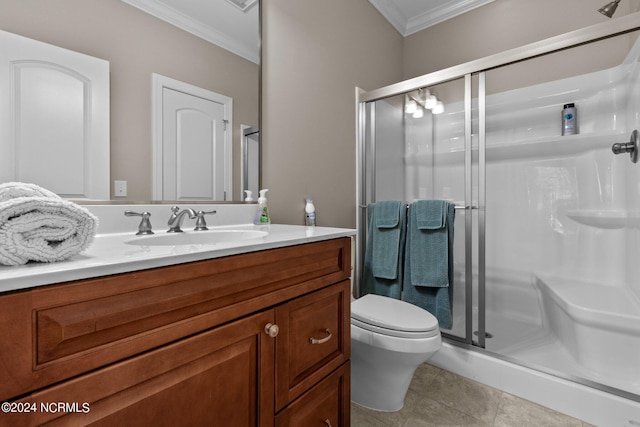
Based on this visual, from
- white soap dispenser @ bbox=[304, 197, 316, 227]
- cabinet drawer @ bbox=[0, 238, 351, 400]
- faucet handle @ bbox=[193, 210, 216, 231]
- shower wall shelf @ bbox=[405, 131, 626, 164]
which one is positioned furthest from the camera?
shower wall shelf @ bbox=[405, 131, 626, 164]

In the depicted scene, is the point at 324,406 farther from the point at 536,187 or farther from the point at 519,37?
the point at 519,37

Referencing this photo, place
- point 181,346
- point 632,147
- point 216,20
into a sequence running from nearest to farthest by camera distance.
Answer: point 181,346
point 216,20
point 632,147

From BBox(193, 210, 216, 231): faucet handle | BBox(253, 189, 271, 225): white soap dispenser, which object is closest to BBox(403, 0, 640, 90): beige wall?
BBox(253, 189, 271, 225): white soap dispenser

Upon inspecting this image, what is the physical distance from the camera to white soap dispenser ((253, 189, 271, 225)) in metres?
1.38

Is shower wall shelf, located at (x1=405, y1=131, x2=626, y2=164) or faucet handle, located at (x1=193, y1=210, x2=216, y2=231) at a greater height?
shower wall shelf, located at (x1=405, y1=131, x2=626, y2=164)

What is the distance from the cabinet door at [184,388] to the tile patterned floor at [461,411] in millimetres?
816

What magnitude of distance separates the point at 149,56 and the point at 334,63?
1143mm

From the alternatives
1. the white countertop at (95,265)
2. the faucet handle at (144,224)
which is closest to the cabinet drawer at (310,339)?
the white countertop at (95,265)

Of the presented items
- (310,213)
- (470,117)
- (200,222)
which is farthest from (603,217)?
(200,222)

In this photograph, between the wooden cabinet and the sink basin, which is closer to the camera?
the wooden cabinet

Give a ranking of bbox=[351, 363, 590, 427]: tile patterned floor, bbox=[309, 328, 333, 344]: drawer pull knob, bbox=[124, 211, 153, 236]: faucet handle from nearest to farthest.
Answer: bbox=[309, 328, 333, 344]: drawer pull knob < bbox=[124, 211, 153, 236]: faucet handle < bbox=[351, 363, 590, 427]: tile patterned floor

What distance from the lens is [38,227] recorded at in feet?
1.58

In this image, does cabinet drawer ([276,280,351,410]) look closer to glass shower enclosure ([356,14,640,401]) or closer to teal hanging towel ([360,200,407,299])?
teal hanging towel ([360,200,407,299])

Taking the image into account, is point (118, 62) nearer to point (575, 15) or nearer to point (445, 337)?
point (445, 337)
